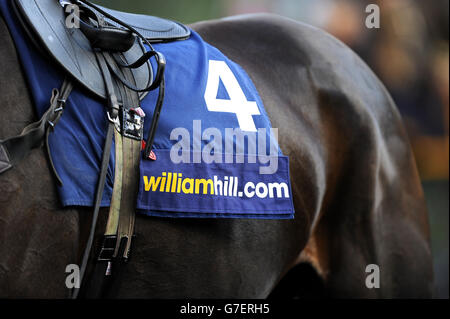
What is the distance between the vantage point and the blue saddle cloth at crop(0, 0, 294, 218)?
1417 mm

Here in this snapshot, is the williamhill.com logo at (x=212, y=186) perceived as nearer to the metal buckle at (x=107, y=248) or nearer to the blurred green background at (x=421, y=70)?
the metal buckle at (x=107, y=248)

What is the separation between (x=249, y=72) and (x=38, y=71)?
0.85 metres

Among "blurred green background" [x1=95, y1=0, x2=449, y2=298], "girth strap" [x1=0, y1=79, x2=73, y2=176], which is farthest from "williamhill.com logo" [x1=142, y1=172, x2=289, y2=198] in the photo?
"blurred green background" [x1=95, y1=0, x2=449, y2=298]

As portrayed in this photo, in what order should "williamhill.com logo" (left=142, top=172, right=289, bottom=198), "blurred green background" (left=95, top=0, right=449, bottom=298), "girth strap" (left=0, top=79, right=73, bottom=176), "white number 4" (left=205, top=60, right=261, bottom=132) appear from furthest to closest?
1. "blurred green background" (left=95, top=0, right=449, bottom=298)
2. "white number 4" (left=205, top=60, right=261, bottom=132)
3. "williamhill.com logo" (left=142, top=172, right=289, bottom=198)
4. "girth strap" (left=0, top=79, right=73, bottom=176)

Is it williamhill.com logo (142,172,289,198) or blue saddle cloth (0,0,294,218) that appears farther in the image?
williamhill.com logo (142,172,289,198)

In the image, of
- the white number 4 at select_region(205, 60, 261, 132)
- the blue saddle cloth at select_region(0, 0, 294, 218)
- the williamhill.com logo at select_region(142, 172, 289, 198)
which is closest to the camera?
the blue saddle cloth at select_region(0, 0, 294, 218)

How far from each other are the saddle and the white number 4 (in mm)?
223

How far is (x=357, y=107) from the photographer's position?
229 centimetres

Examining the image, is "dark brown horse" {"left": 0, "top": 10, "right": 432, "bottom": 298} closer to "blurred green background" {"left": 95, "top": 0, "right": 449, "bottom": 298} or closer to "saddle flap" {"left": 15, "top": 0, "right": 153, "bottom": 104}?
"saddle flap" {"left": 15, "top": 0, "right": 153, "bottom": 104}

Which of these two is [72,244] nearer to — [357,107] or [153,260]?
[153,260]

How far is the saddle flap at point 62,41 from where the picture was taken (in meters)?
1.42

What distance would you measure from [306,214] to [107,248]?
0.84m

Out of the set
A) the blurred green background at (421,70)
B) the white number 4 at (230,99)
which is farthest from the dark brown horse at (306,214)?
the blurred green background at (421,70)

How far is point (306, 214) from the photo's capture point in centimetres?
209
